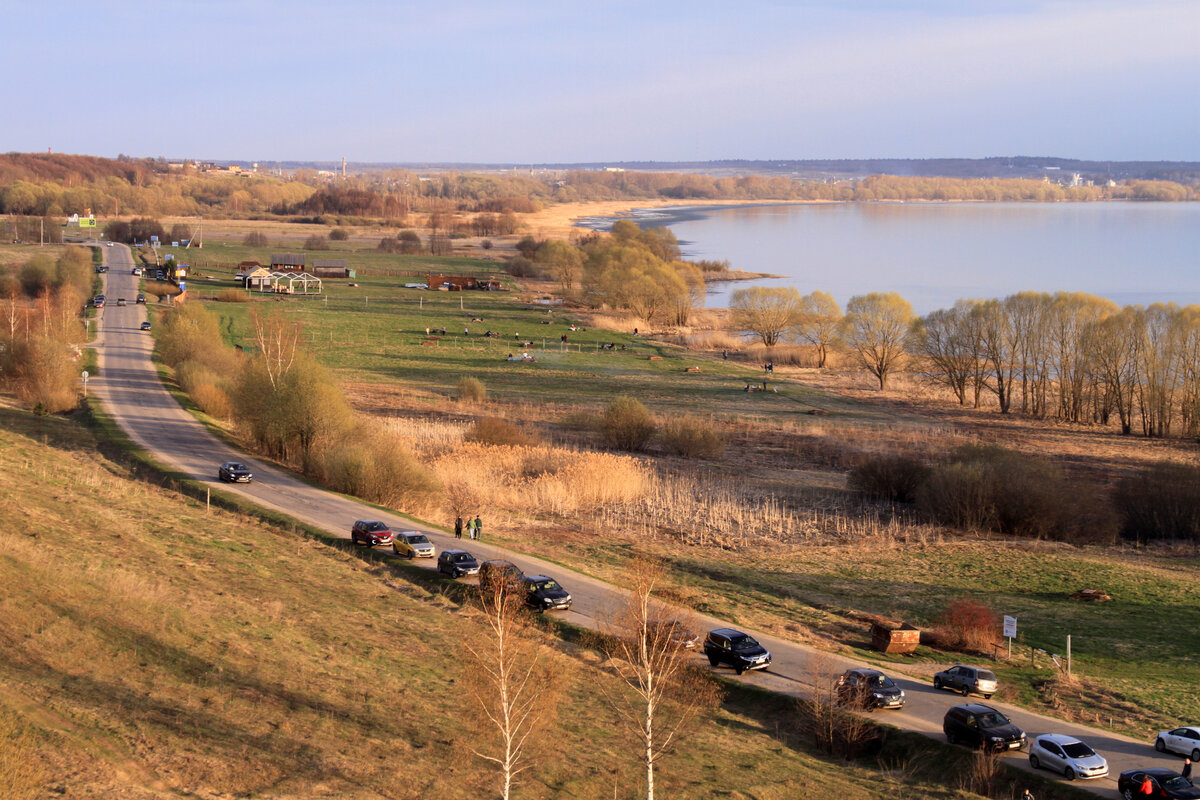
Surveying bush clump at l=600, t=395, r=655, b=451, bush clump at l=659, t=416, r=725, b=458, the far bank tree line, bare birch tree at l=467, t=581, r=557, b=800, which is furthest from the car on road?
the far bank tree line

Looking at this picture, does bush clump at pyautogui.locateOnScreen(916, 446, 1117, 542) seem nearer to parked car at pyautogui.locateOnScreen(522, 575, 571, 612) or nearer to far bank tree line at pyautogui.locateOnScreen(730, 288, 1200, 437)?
parked car at pyautogui.locateOnScreen(522, 575, 571, 612)

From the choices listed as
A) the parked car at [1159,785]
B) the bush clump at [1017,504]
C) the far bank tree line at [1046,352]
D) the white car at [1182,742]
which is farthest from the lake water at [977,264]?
the parked car at [1159,785]

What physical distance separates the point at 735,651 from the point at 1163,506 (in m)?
25.6

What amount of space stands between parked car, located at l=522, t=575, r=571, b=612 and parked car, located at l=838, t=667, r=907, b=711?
718 cm

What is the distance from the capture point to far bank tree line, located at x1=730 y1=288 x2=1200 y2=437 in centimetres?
5841

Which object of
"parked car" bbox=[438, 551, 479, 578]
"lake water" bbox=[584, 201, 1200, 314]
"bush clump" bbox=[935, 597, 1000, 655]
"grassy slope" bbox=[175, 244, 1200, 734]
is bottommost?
"grassy slope" bbox=[175, 244, 1200, 734]

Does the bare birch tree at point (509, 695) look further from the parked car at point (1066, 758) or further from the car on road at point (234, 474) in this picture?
the car on road at point (234, 474)

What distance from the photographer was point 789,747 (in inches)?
720

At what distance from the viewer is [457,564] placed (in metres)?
25.8

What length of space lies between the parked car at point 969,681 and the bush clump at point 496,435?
88.0 ft

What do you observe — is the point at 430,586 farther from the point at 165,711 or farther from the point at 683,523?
the point at 683,523

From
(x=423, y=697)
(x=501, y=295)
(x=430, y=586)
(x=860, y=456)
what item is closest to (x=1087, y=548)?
(x=860, y=456)

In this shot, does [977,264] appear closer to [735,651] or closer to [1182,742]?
[735,651]

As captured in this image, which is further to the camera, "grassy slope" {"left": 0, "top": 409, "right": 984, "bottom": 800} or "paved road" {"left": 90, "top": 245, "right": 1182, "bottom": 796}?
"paved road" {"left": 90, "top": 245, "right": 1182, "bottom": 796}
